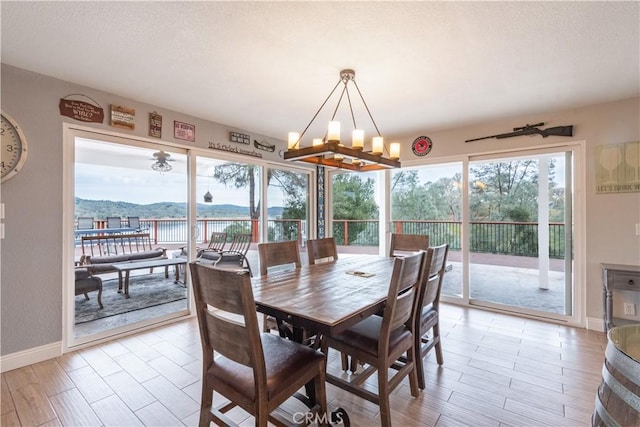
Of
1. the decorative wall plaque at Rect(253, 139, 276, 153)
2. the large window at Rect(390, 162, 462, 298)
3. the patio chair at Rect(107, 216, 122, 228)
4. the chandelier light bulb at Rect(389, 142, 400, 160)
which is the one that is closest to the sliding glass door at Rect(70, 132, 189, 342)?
the patio chair at Rect(107, 216, 122, 228)

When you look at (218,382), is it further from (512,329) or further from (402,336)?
(512,329)

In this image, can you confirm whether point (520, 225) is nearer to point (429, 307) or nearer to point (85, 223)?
point (429, 307)

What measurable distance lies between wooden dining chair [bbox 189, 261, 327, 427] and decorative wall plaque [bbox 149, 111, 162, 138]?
236cm

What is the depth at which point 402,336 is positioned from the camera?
182cm

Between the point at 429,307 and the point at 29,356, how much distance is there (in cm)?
328

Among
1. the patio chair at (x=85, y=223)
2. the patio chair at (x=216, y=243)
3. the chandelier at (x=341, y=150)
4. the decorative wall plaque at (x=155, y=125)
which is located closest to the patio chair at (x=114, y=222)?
the patio chair at (x=85, y=223)

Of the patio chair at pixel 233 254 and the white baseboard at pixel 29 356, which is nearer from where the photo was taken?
the white baseboard at pixel 29 356

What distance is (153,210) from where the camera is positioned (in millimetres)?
3867

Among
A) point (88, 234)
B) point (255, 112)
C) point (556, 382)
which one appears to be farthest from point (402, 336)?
point (88, 234)

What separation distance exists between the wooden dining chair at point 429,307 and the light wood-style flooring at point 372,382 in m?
0.18

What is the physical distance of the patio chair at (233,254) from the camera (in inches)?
156

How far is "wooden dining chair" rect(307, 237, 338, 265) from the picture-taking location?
2.93 m

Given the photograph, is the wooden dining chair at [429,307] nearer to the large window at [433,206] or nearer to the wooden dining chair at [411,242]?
the wooden dining chair at [411,242]

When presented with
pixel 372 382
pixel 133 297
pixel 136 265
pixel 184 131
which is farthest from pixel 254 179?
pixel 372 382
